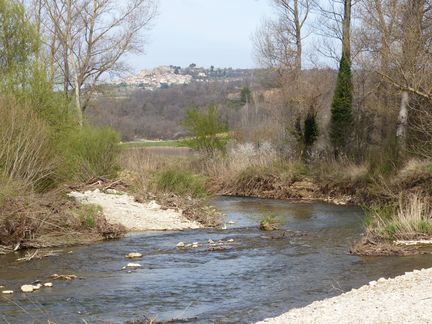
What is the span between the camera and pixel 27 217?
51.8 ft

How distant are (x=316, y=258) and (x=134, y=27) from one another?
2733cm

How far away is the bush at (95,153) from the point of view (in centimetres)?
2541

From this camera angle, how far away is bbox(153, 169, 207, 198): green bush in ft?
77.0

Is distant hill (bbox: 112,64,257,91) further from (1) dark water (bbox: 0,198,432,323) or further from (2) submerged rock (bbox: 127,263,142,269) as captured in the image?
(2) submerged rock (bbox: 127,263,142,269)

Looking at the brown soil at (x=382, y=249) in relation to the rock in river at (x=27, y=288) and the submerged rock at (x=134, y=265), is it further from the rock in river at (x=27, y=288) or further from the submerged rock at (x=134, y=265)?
the rock in river at (x=27, y=288)

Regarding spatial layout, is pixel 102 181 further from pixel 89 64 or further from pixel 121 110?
pixel 121 110

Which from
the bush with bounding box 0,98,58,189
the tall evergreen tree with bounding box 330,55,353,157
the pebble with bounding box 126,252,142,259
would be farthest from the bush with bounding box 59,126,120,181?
the tall evergreen tree with bounding box 330,55,353,157

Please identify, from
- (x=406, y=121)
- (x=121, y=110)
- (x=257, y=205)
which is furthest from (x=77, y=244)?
(x=121, y=110)

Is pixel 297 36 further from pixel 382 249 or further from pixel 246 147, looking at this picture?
pixel 382 249

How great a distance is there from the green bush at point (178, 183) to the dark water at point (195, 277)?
521 centimetres

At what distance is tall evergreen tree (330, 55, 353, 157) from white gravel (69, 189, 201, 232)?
15123 millimetres

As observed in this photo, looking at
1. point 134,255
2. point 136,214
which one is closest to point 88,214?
point 136,214

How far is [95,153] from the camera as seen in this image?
26.8 m

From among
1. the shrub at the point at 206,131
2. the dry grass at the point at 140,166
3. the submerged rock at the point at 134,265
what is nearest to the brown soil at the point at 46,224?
the submerged rock at the point at 134,265
